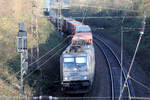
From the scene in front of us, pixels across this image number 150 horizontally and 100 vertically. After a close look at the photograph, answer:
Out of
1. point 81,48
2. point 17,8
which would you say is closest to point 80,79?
point 81,48

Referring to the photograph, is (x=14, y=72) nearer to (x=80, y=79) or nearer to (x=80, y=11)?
(x=80, y=79)

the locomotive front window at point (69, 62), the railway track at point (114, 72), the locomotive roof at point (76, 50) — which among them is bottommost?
the railway track at point (114, 72)

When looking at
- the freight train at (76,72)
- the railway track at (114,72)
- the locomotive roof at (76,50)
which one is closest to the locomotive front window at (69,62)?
the freight train at (76,72)

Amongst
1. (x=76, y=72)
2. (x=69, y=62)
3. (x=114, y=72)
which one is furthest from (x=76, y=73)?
(x=114, y=72)

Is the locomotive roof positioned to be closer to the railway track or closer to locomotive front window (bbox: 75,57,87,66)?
locomotive front window (bbox: 75,57,87,66)

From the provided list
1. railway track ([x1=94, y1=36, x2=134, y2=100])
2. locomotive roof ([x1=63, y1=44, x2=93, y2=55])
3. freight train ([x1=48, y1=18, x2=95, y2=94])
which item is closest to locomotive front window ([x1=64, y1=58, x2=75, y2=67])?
freight train ([x1=48, y1=18, x2=95, y2=94])

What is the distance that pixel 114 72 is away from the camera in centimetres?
2323

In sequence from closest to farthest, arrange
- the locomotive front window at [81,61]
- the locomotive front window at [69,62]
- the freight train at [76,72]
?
the freight train at [76,72] < the locomotive front window at [69,62] < the locomotive front window at [81,61]

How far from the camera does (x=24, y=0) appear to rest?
3591cm

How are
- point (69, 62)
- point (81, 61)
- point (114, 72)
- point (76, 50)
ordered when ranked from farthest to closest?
point (114, 72), point (76, 50), point (81, 61), point (69, 62)

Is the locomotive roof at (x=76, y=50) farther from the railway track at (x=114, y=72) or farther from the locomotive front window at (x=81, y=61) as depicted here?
the railway track at (x=114, y=72)

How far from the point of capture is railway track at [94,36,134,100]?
58.9ft

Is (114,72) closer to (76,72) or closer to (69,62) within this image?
(76,72)

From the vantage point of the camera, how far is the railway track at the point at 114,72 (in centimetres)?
1796
